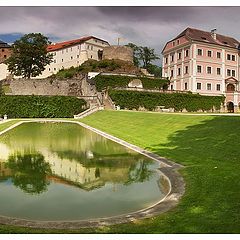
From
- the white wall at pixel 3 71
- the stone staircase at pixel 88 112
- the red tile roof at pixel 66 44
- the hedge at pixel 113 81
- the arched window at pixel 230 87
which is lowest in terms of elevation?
the stone staircase at pixel 88 112

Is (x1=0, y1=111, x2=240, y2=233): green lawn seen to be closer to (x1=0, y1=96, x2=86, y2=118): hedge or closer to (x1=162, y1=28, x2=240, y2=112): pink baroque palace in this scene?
(x1=0, y1=96, x2=86, y2=118): hedge

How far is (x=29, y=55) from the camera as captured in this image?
56.3m

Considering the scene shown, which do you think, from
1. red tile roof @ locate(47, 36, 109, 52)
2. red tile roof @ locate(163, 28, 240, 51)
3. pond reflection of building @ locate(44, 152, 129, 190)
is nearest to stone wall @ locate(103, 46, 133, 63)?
red tile roof @ locate(47, 36, 109, 52)

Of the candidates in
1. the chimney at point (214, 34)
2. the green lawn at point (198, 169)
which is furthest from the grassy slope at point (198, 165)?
the chimney at point (214, 34)

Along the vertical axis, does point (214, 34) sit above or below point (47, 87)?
above

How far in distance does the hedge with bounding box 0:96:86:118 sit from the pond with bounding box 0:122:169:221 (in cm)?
2596

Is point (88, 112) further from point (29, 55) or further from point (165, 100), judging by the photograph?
point (29, 55)

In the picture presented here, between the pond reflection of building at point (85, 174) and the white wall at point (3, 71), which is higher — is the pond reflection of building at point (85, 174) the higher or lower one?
the lower one

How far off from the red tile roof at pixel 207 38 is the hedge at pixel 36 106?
19.1 metres

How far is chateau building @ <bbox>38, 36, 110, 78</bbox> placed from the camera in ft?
236

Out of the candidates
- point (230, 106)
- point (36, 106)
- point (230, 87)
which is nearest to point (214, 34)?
point (230, 87)

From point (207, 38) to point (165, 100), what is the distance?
45.3 ft

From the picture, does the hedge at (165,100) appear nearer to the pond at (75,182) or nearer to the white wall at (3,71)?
the pond at (75,182)

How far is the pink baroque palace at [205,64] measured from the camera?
4912 cm
